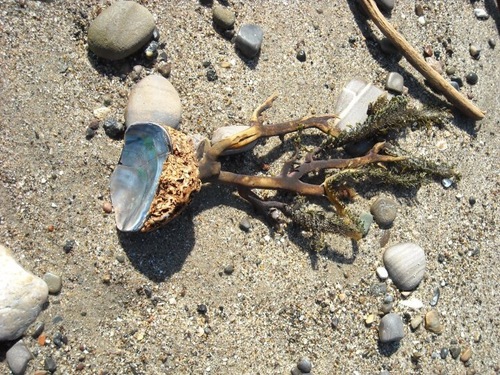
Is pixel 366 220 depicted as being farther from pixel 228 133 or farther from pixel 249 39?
pixel 249 39

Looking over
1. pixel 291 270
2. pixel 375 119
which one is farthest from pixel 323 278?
pixel 375 119

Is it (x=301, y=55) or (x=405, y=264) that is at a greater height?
(x=301, y=55)

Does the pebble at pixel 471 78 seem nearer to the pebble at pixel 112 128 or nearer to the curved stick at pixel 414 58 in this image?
the curved stick at pixel 414 58

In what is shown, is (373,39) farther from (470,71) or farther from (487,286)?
(487,286)

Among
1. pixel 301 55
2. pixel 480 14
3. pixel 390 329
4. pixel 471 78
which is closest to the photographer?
pixel 390 329

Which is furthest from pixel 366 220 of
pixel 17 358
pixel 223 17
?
pixel 17 358

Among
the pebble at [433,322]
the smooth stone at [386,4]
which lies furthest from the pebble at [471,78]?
the pebble at [433,322]

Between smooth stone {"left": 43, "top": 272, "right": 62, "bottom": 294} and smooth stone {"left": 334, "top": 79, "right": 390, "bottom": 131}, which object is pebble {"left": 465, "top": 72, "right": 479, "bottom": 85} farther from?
smooth stone {"left": 43, "top": 272, "right": 62, "bottom": 294}
